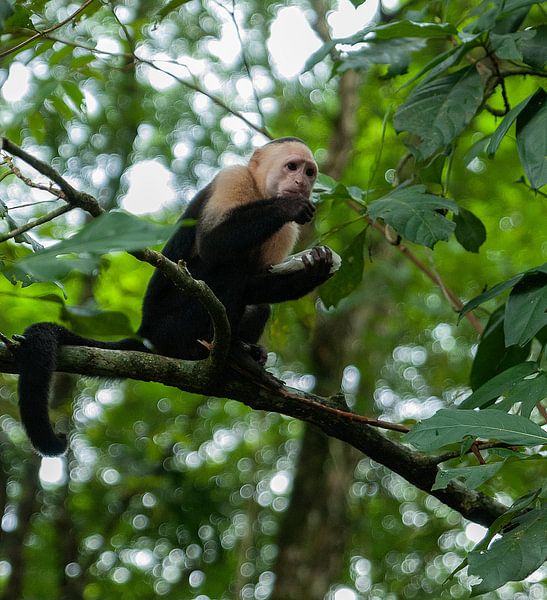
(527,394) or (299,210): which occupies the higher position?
(299,210)

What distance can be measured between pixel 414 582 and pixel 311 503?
3.59m

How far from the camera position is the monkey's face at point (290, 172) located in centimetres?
411

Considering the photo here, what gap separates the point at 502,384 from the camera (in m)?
2.42

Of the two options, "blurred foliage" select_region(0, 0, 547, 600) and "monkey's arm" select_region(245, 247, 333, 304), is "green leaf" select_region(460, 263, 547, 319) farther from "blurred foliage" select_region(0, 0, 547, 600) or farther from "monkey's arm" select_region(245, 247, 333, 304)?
"blurred foliage" select_region(0, 0, 547, 600)

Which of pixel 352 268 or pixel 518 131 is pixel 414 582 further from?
pixel 518 131

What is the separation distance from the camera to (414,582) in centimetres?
1043

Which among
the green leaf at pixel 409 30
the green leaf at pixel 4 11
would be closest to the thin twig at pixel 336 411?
the green leaf at pixel 409 30

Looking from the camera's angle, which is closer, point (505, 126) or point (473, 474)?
point (473, 474)

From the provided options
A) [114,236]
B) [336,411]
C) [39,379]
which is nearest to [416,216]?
[336,411]

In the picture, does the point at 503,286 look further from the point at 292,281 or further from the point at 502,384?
the point at 292,281

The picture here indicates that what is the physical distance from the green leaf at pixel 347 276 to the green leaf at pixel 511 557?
5.34 feet

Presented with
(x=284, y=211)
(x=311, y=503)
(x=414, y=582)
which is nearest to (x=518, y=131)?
(x=284, y=211)

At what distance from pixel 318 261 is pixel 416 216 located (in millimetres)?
924

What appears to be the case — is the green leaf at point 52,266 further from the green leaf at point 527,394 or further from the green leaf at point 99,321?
the green leaf at point 527,394
